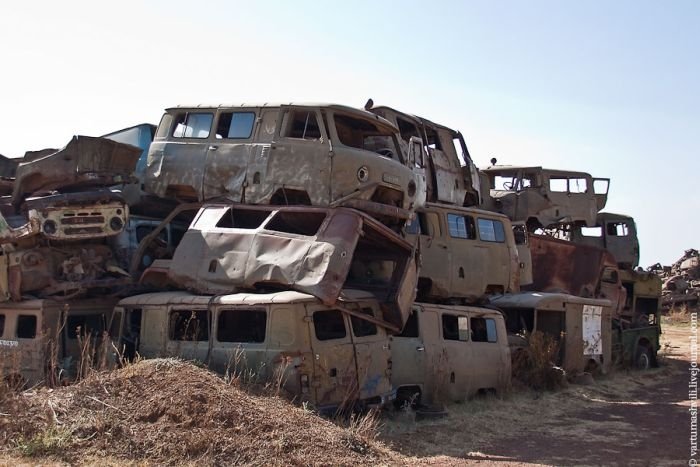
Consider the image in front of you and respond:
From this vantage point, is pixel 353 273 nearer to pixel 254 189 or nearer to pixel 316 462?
pixel 254 189

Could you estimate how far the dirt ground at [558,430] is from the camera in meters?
8.24

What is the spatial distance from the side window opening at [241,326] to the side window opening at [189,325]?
20 centimetres

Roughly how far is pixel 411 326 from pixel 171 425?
4.44 meters

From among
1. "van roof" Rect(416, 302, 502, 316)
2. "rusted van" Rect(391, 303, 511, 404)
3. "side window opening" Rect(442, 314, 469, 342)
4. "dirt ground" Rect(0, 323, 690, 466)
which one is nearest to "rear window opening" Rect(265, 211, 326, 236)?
"rusted van" Rect(391, 303, 511, 404)

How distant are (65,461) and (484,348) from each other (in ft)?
22.2

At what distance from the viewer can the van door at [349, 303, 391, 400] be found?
357 inches

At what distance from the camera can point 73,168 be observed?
10617mm

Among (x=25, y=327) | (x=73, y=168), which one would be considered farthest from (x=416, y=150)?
(x=25, y=327)

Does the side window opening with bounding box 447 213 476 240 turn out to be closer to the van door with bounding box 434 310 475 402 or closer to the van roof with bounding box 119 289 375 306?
the van door with bounding box 434 310 475 402

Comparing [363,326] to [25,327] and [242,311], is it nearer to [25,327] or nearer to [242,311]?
[242,311]

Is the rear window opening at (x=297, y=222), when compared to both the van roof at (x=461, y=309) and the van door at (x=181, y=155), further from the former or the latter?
the van roof at (x=461, y=309)

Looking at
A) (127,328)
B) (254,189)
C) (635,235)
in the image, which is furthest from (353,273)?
(635,235)

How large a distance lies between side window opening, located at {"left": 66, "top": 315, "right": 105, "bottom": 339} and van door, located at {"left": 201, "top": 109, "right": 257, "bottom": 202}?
2.29 meters

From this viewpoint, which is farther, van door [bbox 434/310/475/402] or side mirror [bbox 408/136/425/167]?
side mirror [bbox 408/136/425/167]
